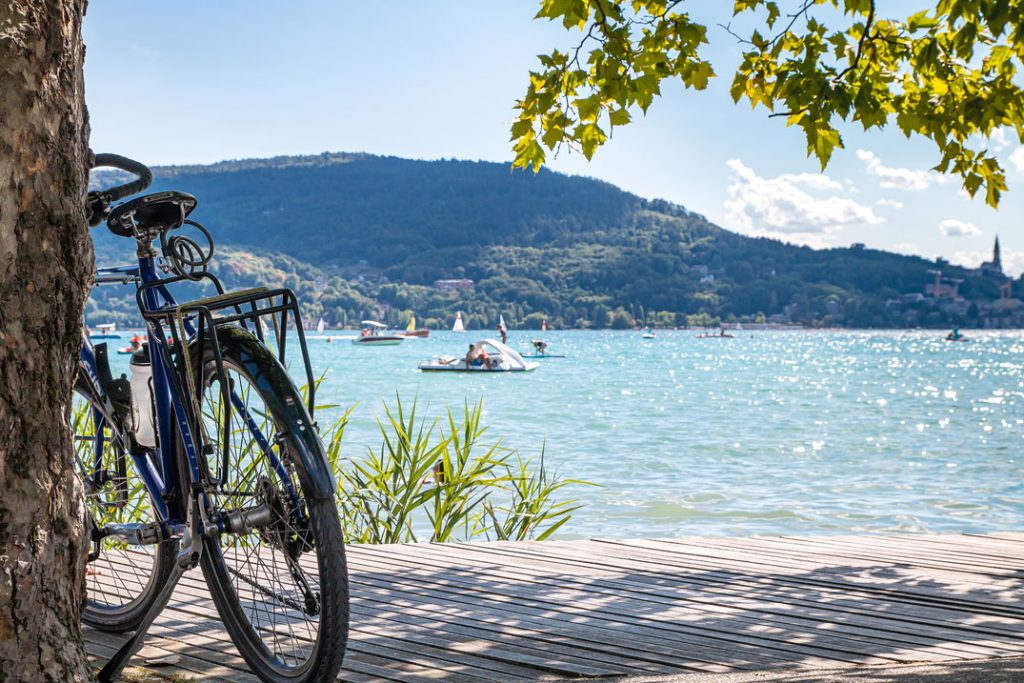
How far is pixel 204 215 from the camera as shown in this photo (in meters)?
128

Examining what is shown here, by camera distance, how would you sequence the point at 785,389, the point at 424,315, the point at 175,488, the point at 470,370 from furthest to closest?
the point at 424,315
the point at 470,370
the point at 785,389
the point at 175,488

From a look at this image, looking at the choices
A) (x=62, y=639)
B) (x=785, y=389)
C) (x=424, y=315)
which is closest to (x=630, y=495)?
(x=62, y=639)

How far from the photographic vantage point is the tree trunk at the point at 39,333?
1631mm

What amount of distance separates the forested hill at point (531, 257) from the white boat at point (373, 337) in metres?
3.87

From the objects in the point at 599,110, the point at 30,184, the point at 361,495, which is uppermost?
the point at 599,110

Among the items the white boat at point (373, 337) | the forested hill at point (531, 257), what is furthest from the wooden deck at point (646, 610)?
the forested hill at point (531, 257)

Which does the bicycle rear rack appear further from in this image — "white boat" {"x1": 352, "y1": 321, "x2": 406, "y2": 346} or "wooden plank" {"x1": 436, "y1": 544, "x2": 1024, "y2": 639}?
"white boat" {"x1": 352, "y1": 321, "x2": 406, "y2": 346}

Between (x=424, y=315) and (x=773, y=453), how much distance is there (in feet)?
279

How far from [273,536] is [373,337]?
90237 millimetres

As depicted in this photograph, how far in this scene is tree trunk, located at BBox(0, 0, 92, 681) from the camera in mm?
1631

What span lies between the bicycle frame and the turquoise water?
8.32ft

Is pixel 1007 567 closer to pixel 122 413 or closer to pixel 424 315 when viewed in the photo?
pixel 122 413

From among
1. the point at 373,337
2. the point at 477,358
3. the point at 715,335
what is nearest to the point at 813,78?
the point at 477,358

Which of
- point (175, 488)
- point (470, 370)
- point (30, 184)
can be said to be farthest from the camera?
point (470, 370)
